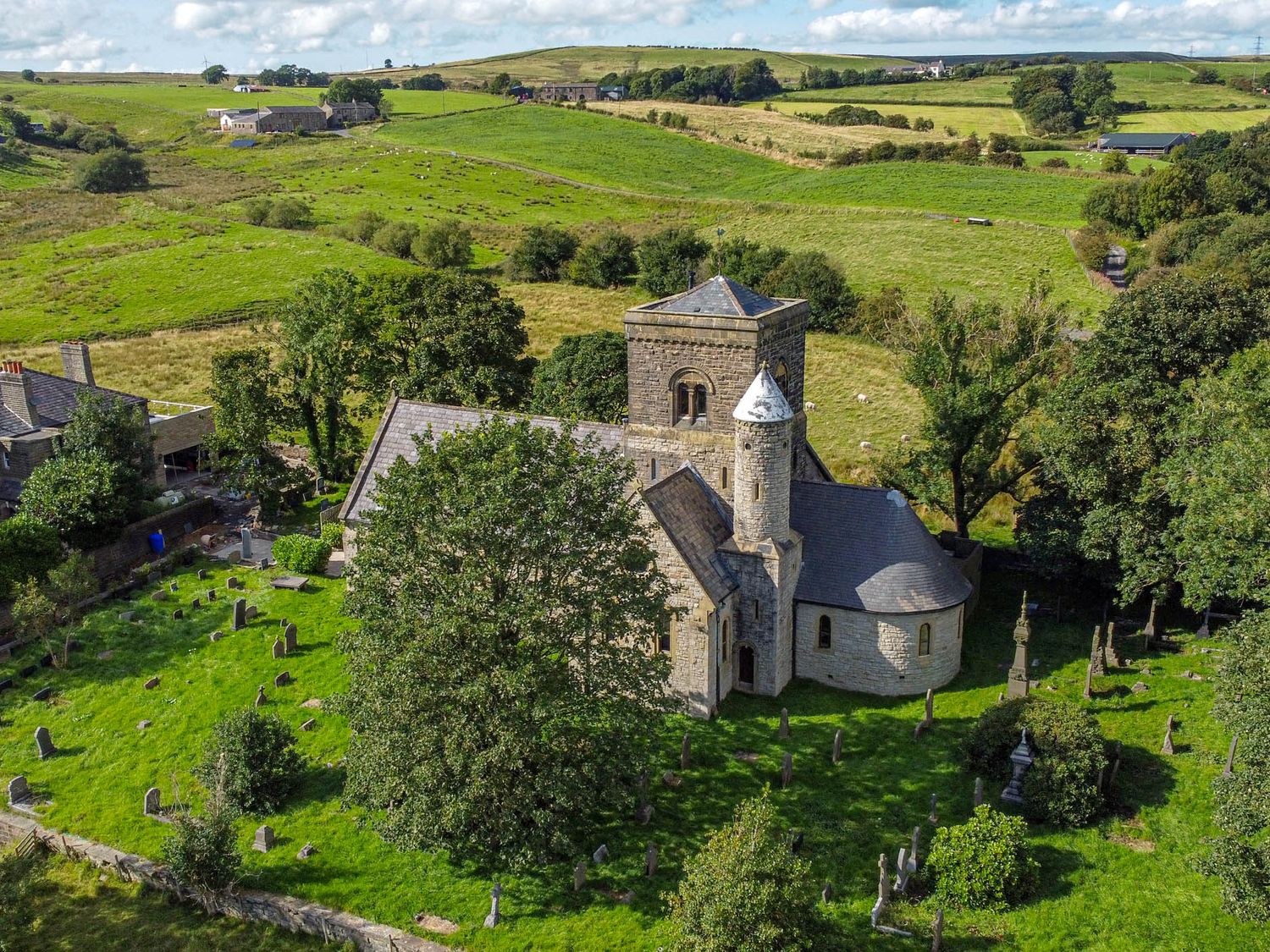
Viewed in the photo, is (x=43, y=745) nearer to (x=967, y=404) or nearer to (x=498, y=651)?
(x=498, y=651)

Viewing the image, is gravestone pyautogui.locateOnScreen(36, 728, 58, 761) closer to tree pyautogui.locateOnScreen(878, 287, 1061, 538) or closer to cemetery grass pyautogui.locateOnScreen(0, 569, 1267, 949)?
cemetery grass pyautogui.locateOnScreen(0, 569, 1267, 949)

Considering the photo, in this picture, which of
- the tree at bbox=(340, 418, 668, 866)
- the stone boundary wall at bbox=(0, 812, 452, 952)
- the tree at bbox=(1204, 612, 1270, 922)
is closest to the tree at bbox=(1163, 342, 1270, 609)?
the tree at bbox=(1204, 612, 1270, 922)

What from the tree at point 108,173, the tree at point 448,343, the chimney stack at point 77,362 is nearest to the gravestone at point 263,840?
the tree at point 448,343

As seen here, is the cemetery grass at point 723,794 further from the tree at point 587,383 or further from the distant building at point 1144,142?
the distant building at point 1144,142

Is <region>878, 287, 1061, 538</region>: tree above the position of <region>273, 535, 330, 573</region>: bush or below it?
above

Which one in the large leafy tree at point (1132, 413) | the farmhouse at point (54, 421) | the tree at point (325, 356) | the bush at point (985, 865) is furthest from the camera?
the tree at point (325, 356)

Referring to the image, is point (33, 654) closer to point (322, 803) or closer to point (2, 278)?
point (322, 803)
